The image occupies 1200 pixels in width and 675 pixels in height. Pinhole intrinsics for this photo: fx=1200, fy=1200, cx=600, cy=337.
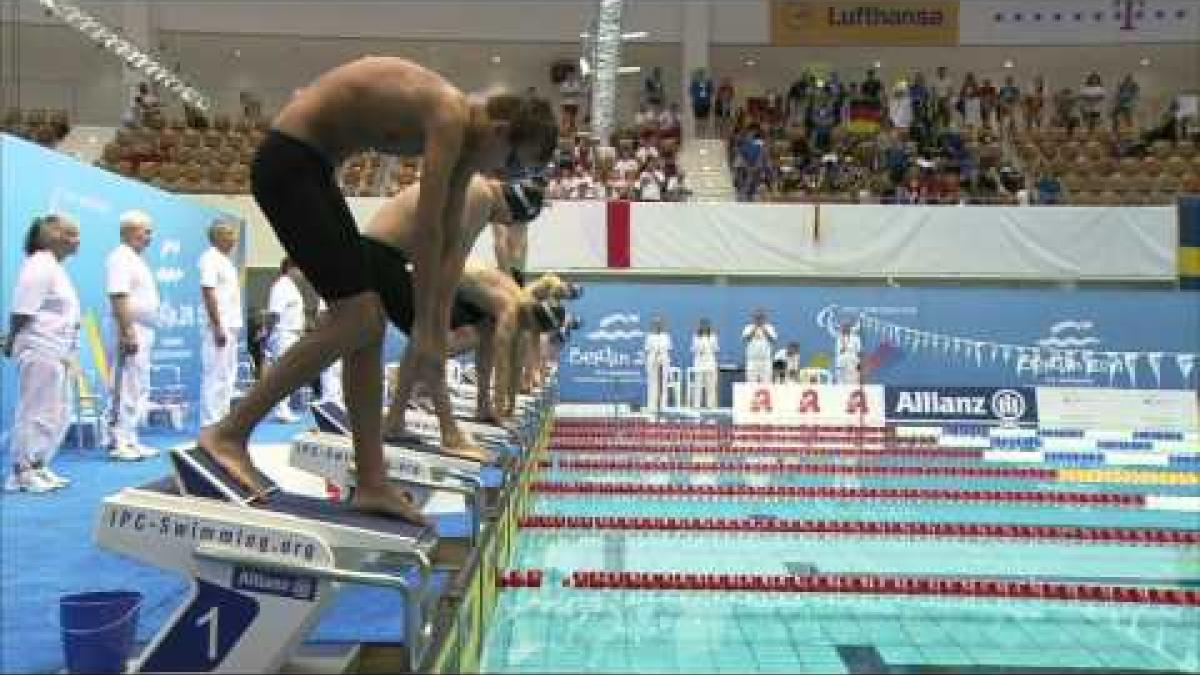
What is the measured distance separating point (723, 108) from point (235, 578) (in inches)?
774

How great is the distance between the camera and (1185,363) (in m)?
15.3

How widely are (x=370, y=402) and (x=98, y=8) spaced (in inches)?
762

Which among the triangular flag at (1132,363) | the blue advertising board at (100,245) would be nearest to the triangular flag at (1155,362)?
the triangular flag at (1132,363)

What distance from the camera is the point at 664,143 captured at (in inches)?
757

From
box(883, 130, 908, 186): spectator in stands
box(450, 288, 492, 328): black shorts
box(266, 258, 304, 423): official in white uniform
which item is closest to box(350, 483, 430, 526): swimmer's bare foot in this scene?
box(450, 288, 492, 328): black shorts

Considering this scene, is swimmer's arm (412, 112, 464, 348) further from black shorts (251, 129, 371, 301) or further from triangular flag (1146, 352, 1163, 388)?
triangular flag (1146, 352, 1163, 388)

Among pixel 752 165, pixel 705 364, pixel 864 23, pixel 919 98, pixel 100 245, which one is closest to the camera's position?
pixel 100 245

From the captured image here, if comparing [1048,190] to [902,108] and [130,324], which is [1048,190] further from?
[130,324]

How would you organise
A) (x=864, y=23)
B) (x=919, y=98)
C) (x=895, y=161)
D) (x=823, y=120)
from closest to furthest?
(x=895, y=161) → (x=823, y=120) → (x=919, y=98) → (x=864, y=23)

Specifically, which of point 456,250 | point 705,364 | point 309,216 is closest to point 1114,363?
point 705,364

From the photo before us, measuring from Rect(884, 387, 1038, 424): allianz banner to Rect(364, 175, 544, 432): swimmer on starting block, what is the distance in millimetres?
8558

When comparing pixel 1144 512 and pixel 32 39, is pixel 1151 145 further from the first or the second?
pixel 32 39

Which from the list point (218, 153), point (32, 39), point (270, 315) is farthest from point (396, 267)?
point (32, 39)

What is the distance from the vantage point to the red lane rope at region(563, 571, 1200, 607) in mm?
3803
